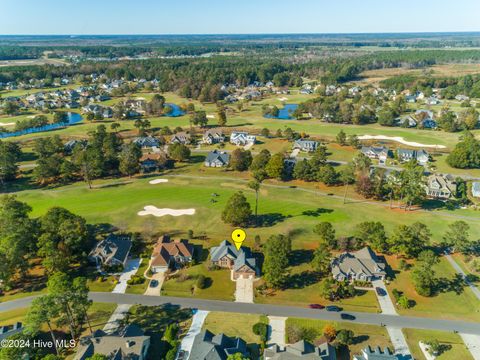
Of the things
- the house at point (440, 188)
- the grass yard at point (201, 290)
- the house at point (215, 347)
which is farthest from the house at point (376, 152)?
the house at point (215, 347)

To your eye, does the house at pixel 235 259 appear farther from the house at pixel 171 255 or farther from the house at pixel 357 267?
the house at pixel 357 267

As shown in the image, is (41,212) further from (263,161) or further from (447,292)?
(447,292)

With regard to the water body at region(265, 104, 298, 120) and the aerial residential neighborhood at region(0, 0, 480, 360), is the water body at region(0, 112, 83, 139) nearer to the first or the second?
the aerial residential neighborhood at region(0, 0, 480, 360)

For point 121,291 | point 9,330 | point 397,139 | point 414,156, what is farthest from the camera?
point 397,139

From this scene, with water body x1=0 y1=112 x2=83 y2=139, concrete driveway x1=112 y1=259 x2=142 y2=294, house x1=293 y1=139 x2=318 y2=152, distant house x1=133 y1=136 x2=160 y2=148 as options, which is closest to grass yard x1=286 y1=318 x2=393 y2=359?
concrete driveway x1=112 y1=259 x2=142 y2=294

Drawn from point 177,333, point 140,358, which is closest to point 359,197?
point 177,333

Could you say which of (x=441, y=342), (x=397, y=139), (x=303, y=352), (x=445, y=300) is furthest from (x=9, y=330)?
(x=397, y=139)

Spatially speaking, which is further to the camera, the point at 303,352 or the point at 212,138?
the point at 212,138

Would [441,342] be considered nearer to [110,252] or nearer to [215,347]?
[215,347]
